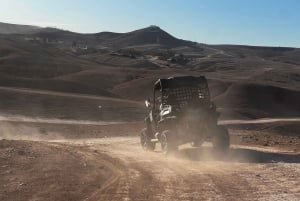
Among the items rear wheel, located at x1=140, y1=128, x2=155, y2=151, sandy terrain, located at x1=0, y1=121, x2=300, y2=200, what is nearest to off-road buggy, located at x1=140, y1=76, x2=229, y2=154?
sandy terrain, located at x1=0, y1=121, x2=300, y2=200

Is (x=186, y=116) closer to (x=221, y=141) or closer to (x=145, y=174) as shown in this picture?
(x=221, y=141)

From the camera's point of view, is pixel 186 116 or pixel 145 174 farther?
pixel 186 116

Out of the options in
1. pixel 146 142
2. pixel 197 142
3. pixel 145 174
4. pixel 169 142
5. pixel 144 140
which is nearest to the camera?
pixel 145 174

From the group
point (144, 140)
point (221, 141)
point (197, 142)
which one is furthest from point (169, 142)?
point (144, 140)

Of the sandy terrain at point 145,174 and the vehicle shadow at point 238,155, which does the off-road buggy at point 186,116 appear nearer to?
the vehicle shadow at point 238,155

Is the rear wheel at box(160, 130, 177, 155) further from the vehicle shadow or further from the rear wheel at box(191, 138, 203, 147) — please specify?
the rear wheel at box(191, 138, 203, 147)

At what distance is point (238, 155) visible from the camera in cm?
1812

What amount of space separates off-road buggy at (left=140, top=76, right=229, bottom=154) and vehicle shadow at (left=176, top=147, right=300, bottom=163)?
352 mm

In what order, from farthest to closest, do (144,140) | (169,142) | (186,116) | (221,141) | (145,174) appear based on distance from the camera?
(144,140) → (221,141) → (186,116) → (169,142) → (145,174)

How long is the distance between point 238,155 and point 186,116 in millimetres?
2111

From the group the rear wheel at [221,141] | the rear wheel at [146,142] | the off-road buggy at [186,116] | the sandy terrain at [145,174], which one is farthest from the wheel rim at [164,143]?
the rear wheel at [146,142]

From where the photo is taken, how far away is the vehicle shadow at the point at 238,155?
54.7 feet

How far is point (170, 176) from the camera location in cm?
1338

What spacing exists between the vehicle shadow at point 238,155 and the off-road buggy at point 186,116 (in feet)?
1.15
